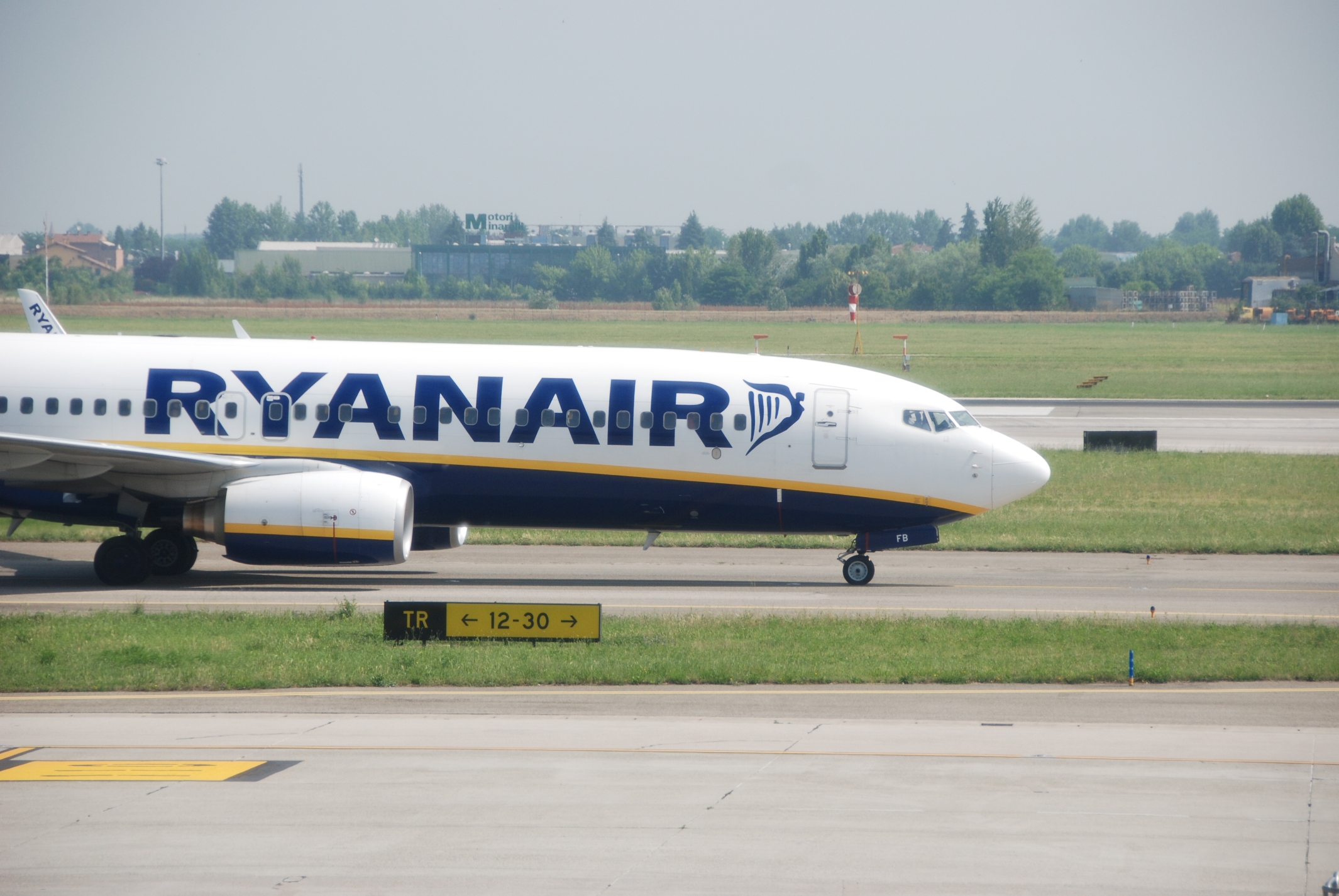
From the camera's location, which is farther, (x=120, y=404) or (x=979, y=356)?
(x=979, y=356)

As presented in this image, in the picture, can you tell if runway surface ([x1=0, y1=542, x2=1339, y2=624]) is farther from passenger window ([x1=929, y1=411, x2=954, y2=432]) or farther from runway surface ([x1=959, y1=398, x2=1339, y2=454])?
runway surface ([x1=959, y1=398, x2=1339, y2=454])

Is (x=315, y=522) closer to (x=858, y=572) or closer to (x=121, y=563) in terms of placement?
(x=121, y=563)

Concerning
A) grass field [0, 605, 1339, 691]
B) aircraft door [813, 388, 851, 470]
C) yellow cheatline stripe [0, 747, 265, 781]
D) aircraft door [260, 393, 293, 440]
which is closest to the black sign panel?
grass field [0, 605, 1339, 691]

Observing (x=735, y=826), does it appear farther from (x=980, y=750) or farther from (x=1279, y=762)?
(x=1279, y=762)

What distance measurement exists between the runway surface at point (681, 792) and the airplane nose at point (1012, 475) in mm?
7625

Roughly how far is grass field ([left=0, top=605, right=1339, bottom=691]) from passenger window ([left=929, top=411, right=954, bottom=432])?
4.82 m

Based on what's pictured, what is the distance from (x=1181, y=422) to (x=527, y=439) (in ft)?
124

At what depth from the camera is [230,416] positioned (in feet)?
78.6

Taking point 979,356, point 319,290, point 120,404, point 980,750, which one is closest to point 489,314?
point 319,290

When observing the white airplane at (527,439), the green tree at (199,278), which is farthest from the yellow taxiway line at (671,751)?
the green tree at (199,278)

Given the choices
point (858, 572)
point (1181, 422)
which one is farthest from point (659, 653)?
point (1181, 422)

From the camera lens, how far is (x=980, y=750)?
45.3 ft

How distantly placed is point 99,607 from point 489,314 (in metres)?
133

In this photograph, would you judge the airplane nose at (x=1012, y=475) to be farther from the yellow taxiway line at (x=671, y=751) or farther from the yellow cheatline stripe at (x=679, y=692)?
the yellow taxiway line at (x=671, y=751)
